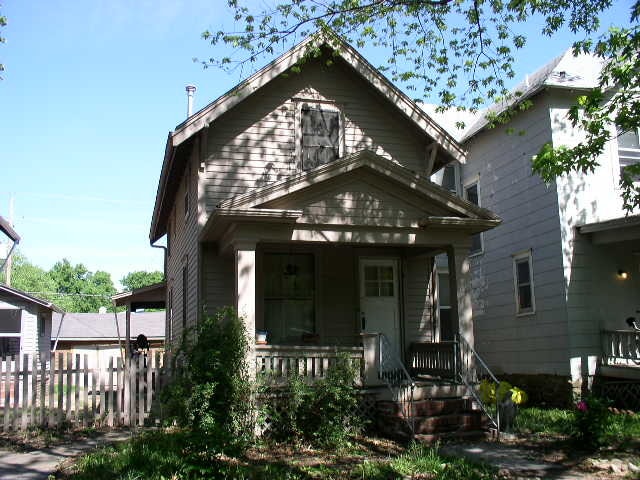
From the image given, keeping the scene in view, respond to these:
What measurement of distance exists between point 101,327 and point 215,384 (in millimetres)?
37992

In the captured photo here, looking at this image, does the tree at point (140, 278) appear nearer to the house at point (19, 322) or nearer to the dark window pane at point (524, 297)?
the house at point (19, 322)

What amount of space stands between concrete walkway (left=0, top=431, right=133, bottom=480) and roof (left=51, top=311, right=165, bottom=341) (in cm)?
3370

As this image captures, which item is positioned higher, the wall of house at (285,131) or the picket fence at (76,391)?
the wall of house at (285,131)

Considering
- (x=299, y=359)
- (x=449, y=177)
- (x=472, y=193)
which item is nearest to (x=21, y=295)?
(x=449, y=177)

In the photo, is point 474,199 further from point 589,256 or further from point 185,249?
point 185,249

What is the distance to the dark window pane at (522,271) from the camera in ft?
51.9

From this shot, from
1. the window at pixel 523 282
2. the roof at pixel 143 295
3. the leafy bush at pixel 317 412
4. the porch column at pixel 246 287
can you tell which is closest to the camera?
the leafy bush at pixel 317 412

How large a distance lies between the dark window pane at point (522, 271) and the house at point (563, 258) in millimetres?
26

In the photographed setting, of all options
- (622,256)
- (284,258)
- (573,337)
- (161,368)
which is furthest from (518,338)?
(161,368)

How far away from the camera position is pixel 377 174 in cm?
1142

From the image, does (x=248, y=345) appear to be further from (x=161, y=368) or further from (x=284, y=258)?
(x=284, y=258)

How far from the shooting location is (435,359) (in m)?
12.5

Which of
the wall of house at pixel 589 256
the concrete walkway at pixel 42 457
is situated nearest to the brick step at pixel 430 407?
the wall of house at pixel 589 256

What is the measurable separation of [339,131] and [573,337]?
6797 millimetres
